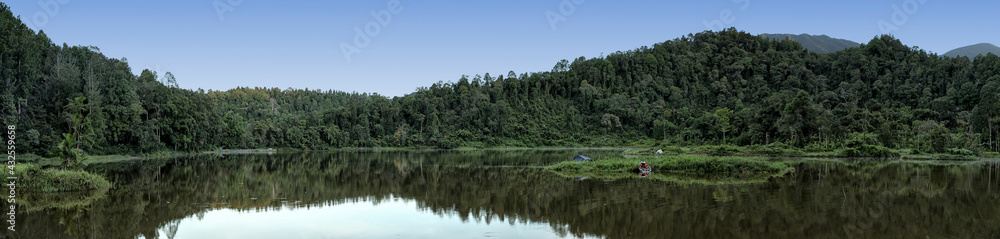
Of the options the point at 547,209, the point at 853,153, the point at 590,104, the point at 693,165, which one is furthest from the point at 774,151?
the point at 590,104

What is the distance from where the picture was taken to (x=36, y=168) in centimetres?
2016

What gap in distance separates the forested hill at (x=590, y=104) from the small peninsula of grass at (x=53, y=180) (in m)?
16.6

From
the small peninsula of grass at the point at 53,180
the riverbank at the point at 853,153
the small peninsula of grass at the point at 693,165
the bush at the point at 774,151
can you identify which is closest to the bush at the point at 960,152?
the riverbank at the point at 853,153

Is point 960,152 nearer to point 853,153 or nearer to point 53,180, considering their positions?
point 853,153

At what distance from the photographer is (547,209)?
49.2 feet

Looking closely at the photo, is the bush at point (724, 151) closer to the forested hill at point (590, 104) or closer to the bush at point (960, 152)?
the forested hill at point (590, 104)

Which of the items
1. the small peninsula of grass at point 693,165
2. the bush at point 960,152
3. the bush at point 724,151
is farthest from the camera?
the bush at point 724,151

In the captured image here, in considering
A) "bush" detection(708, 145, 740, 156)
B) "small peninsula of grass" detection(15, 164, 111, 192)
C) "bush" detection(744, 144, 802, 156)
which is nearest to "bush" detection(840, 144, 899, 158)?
"bush" detection(744, 144, 802, 156)

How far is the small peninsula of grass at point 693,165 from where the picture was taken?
25.3 meters

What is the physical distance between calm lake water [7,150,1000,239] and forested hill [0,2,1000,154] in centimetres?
2286

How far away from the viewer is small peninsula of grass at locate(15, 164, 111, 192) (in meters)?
19.5

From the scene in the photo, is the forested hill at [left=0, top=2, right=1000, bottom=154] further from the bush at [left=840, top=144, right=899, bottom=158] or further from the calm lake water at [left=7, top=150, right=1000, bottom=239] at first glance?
the calm lake water at [left=7, top=150, right=1000, bottom=239]

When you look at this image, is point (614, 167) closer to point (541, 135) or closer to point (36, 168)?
point (36, 168)

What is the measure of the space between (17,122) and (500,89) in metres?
76.6
